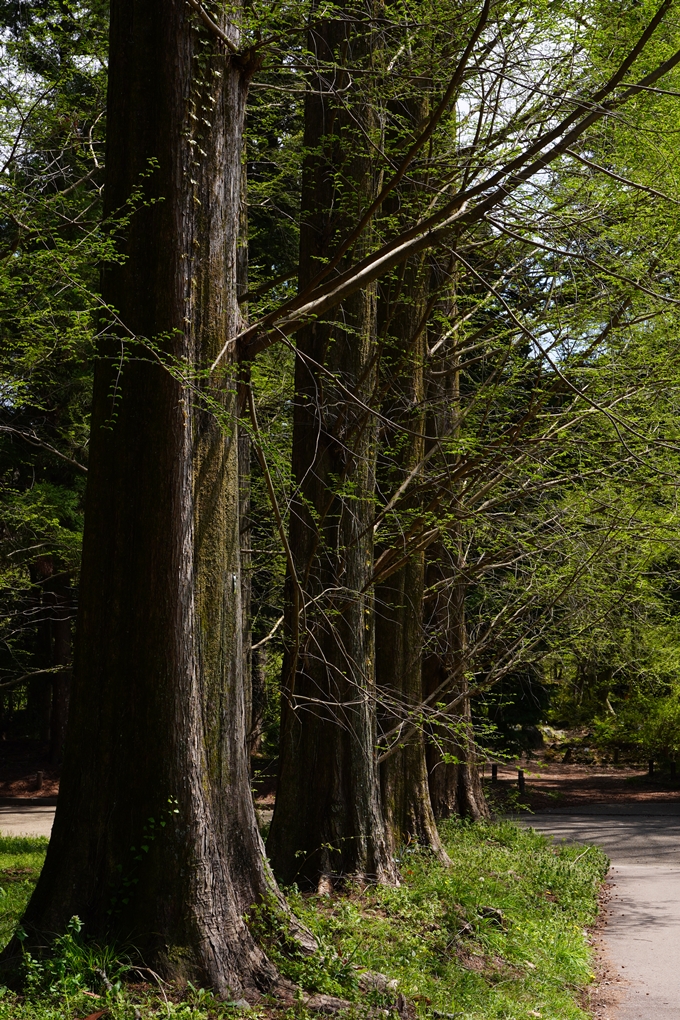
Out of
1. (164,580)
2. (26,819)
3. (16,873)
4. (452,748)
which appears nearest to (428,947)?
(164,580)

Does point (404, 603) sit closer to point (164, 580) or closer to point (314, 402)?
point (314, 402)

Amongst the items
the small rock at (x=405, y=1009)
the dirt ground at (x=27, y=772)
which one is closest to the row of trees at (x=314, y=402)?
the small rock at (x=405, y=1009)

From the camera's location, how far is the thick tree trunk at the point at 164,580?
4.72 metres

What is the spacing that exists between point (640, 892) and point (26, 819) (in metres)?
11.9

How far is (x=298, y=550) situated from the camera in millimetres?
8836

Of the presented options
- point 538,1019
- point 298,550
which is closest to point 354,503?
point 298,550

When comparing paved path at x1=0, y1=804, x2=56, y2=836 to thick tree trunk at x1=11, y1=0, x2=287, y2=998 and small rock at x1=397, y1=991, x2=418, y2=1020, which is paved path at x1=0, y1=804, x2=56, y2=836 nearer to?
small rock at x1=397, y1=991, x2=418, y2=1020

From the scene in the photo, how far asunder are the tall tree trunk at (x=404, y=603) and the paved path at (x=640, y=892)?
2.14m

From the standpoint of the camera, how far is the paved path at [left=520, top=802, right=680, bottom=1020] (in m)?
7.43

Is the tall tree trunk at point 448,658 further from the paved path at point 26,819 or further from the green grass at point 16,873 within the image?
the paved path at point 26,819

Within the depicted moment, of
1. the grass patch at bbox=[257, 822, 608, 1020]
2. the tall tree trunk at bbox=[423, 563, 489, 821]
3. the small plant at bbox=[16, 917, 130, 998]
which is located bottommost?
the grass patch at bbox=[257, 822, 608, 1020]

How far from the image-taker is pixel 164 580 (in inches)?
192

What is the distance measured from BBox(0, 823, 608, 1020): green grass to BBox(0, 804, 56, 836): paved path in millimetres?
5115

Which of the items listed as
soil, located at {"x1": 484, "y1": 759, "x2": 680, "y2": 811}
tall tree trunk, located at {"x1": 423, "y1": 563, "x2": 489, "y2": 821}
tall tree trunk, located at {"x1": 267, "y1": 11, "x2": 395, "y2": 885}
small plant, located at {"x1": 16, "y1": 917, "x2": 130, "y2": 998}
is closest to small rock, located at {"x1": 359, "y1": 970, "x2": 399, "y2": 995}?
small plant, located at {"x1": 16, "y1": 917, "x2": 130, "y2": 998}
